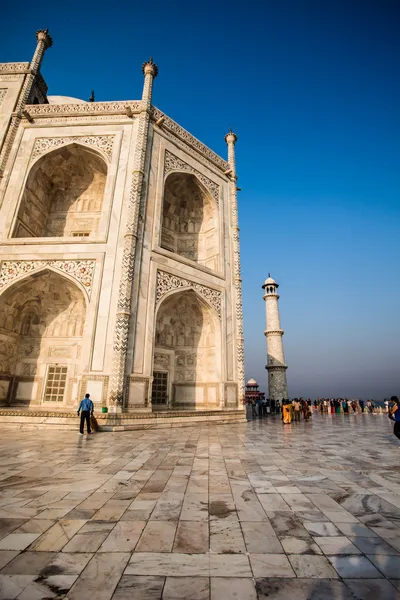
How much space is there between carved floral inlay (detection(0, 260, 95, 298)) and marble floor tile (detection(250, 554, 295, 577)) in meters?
10.2

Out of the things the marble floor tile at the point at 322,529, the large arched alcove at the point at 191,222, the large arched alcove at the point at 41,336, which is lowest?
the marble floor tile at the point at 322,529

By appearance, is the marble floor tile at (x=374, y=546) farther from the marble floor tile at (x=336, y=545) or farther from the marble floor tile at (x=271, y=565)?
the marble floor tile at (x=271, y=565)

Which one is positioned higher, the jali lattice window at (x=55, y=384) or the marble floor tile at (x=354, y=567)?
the jali lattice window at (x=55, y=384)

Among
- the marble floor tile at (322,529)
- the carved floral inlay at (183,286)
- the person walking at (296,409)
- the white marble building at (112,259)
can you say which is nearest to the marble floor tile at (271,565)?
the marble floor tile at (322,529)

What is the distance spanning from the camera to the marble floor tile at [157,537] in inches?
81.6

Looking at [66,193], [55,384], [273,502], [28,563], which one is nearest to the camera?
[28,563]

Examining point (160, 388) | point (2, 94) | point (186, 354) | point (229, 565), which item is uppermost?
point (2, 94)

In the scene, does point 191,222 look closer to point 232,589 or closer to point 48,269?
point 48,269

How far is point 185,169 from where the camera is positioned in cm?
1466

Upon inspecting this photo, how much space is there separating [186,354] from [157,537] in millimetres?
11452

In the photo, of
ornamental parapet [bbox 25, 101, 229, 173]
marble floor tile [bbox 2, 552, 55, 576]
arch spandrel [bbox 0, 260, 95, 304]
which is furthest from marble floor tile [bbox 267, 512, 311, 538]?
ornamental parapet [bbox 25, 101, 229, 173]

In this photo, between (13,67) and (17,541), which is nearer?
(17,541)

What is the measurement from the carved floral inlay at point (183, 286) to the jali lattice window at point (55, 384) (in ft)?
15.6

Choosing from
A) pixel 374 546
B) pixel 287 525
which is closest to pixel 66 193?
pixel 287 525
